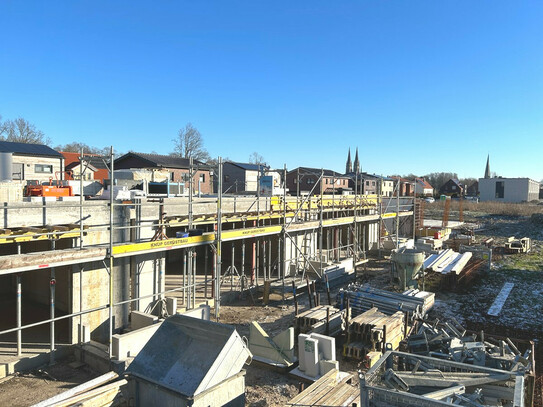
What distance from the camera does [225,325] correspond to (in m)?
7.40

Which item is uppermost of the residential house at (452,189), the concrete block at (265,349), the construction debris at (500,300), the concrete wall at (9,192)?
the residential house at (452,189)

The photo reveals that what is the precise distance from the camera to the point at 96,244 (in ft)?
37.5

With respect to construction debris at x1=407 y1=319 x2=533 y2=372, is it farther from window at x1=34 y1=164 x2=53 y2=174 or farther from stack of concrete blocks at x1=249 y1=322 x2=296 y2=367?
window at x1=34 y1=164 x2=53 y2=174

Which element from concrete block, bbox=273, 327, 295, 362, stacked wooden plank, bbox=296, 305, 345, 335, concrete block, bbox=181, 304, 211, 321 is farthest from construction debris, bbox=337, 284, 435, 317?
concrete block, bbox=181, 304, 211, 321

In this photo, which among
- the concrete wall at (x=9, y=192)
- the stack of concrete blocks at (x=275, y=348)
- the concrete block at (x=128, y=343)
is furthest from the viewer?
the concrete wall at (x=9, y=192)

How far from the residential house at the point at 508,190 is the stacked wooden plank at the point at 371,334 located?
3680 inches

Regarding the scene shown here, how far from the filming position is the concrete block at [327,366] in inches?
374

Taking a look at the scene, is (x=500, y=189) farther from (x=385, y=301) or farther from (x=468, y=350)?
(x=468, y=350)

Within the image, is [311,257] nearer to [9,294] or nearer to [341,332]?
[341,332]

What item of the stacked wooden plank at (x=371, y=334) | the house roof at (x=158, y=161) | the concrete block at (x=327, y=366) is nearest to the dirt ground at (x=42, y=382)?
the concrete block at (x=327, y=366)

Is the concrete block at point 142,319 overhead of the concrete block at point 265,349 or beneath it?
overhead

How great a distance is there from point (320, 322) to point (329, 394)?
379 cm

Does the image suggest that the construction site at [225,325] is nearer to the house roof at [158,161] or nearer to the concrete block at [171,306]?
the concrete block at [171,306]

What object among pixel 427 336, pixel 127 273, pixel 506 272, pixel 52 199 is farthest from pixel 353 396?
pixel 506 272
